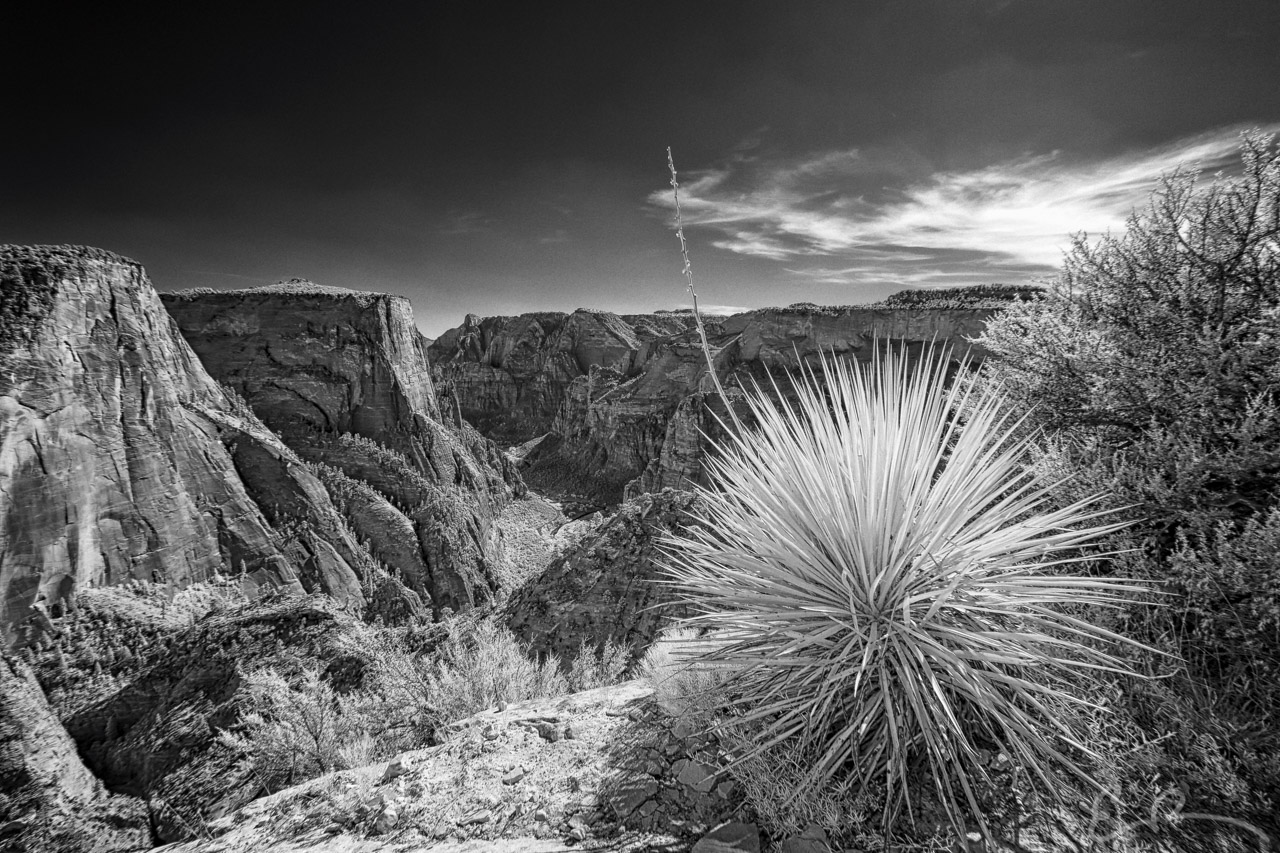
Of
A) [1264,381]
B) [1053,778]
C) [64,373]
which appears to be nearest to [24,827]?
[1053,778]

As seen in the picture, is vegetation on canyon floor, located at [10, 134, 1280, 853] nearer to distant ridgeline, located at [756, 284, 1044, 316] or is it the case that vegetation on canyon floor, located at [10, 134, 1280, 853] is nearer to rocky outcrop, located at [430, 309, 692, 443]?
distant ridgeline, located at [756, 284, 1044, 316]

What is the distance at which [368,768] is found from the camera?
292cm

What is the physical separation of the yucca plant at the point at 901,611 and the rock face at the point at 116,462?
2300 centimetres

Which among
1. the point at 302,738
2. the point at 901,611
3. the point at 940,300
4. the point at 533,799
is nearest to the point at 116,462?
the point at 302,738

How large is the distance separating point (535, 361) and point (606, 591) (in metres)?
87.5

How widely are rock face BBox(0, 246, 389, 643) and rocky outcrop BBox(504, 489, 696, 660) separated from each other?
1457cm

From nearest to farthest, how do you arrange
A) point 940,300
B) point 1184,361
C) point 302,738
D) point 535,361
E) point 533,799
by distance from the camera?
point 533,799
point 1184,361
point 302,738
point 940,300
point 535,361

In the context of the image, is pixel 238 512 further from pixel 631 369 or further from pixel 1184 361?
pixel 631 369

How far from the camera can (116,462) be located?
18.7 meters

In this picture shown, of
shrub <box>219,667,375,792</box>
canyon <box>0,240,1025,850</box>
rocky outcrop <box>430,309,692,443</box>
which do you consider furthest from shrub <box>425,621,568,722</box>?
rocky outcrop <box>430,309,692,443</box>

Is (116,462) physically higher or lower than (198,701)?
higher

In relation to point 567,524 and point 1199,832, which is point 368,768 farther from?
point 567,524

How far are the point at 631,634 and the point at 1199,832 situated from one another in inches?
355

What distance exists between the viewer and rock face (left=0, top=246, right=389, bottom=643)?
15.5m
